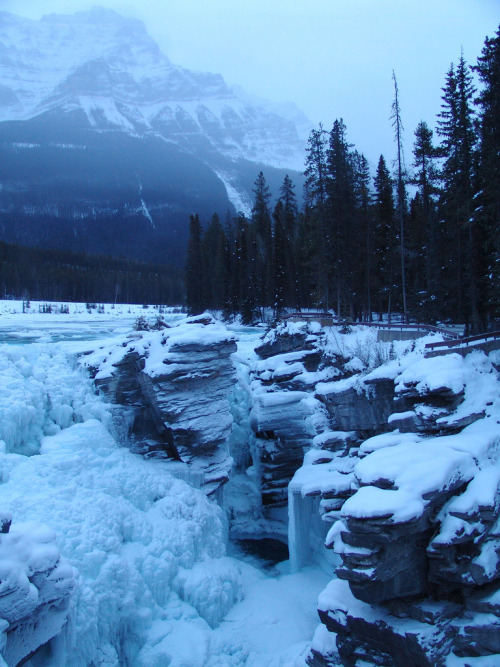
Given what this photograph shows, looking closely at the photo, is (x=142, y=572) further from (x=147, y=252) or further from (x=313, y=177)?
(x=147, y=252)

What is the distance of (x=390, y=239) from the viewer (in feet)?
116

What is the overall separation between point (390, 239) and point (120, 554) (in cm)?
2934

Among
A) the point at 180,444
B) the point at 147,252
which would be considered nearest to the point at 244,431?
the point at 180,444

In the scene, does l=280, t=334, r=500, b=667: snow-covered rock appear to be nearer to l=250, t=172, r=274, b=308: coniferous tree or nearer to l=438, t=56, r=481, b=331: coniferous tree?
l=438, t=56, r=481, b=331: coniferous tree

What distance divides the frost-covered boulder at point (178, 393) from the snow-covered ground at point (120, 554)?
84 centimetres

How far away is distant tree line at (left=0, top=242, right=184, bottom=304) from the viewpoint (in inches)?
3570

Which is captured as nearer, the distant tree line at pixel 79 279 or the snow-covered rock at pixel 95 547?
the snow-covered rock at pixel 95 547

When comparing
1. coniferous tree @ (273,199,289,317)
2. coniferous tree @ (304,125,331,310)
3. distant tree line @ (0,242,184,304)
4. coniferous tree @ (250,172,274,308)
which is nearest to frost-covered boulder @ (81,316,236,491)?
coniferous tree @ (304,125,331,310)

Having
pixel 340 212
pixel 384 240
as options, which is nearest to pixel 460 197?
pixel 340 212

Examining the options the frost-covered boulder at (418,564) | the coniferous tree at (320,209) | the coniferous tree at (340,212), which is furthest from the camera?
the coniferous tree at (320,209)

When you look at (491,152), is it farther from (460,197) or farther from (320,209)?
(320,209)

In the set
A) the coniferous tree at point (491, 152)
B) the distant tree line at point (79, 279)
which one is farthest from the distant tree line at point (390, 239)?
the distant tree line at point (79, 279)

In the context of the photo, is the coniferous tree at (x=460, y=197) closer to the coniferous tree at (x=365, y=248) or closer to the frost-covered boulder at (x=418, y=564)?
the coniferous tree at (x=365, y=248)

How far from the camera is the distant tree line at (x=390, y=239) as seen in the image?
21.2 m
